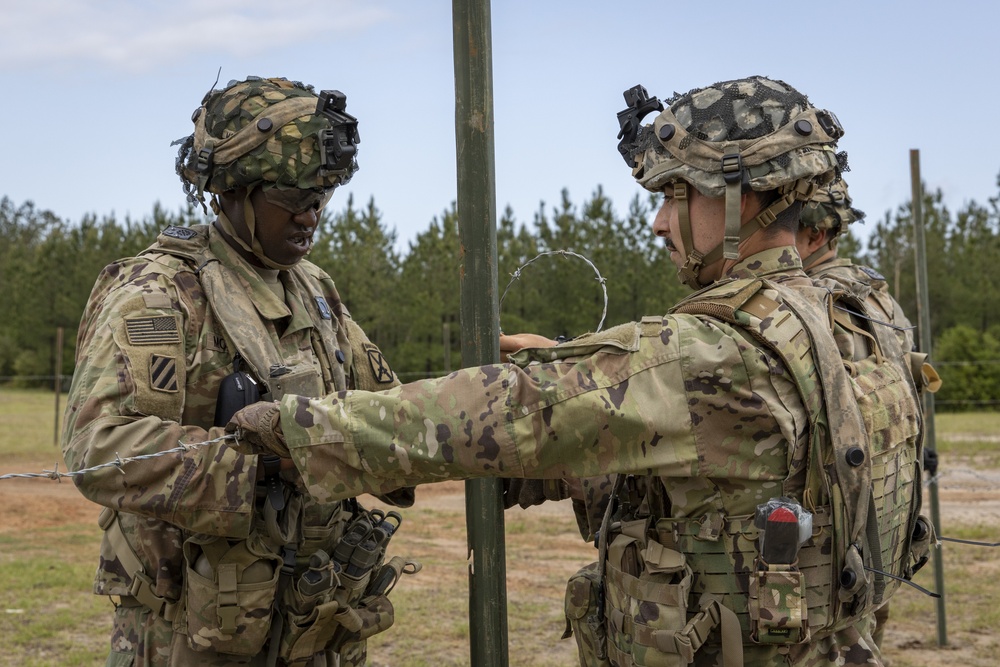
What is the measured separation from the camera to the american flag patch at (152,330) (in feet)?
10.6

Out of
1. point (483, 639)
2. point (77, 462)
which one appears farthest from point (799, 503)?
point (77, 462)

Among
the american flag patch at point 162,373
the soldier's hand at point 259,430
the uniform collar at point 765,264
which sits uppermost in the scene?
the uniform collar at point 765,264

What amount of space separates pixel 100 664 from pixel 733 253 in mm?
6290

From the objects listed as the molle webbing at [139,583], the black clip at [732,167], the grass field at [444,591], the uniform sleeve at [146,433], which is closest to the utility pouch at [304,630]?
the molle webbing at [139,583]

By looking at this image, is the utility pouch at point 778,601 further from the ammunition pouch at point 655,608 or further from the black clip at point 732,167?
the black clip at point 732,167

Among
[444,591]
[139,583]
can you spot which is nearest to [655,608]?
[139,583]

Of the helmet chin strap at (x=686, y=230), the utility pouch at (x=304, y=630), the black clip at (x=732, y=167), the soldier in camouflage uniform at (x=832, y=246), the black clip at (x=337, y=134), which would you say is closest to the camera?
the black clip at (x=732, y=167)

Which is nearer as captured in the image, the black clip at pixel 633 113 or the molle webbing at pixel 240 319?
the black clip at pixel 633 113

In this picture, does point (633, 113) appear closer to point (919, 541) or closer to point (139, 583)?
point (919, 541)

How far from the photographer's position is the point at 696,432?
263 centimetres

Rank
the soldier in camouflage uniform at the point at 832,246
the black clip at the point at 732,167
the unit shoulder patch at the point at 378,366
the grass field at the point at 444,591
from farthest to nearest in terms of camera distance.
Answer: the grass field at the point at 444,591
the soldier in camouflage uniform at the point at 832,246
the unit shoulder patch at the point at 378,366
the black clip at the point at 732,167

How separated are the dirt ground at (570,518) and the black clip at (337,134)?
5.05 metres

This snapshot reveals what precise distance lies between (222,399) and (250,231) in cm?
69

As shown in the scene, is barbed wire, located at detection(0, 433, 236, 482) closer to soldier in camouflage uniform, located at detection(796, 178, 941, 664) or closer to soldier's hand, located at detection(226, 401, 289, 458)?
soldier's hand, located at detection(226, 401, 289, 458)
